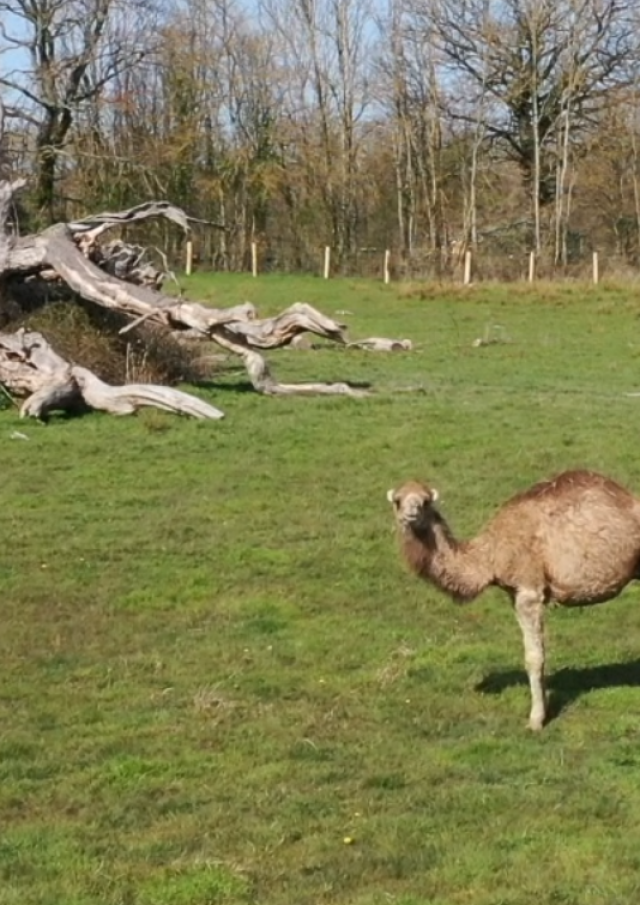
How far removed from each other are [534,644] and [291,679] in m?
1.95

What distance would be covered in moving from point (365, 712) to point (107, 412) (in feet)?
36.2

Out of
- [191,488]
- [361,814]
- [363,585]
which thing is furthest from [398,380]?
[361,814]

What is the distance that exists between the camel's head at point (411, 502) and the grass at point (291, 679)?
4.14ft

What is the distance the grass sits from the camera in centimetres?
678

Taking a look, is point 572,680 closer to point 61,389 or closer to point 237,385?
point 61,389

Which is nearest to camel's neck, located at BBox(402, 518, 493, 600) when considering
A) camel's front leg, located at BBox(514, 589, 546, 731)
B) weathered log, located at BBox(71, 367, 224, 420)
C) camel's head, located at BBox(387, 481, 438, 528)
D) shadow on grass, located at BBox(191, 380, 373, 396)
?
camel's head, located at BBox(387, 481, 438, 528)

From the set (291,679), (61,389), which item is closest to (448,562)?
(291,679)

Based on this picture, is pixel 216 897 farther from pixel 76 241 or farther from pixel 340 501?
pixel 76 241

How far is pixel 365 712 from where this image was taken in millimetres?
9289

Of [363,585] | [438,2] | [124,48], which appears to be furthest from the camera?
[438,2]

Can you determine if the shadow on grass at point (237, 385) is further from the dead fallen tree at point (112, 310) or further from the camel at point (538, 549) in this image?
the camel at point (538, 549)

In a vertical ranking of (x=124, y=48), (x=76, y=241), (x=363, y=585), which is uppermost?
(x=124, y=48)

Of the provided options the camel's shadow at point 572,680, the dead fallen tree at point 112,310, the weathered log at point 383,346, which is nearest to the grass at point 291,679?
the camel's shadow at point 572,680

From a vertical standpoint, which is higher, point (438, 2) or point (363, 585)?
point (438, 2)
